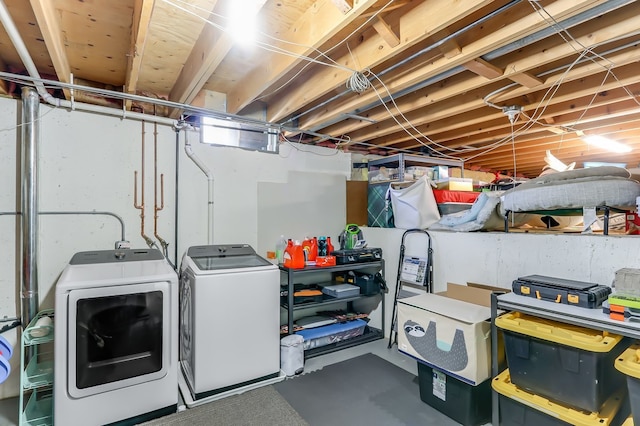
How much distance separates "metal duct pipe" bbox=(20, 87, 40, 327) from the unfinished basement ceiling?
10.2 inches

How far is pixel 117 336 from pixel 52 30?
5.95ft

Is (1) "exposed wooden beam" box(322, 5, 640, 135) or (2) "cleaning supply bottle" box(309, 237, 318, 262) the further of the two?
(2) "cleaning supply bottle" box(309, 237, 318, 262)

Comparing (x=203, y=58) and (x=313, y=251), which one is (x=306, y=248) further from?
(x=203, y=58)

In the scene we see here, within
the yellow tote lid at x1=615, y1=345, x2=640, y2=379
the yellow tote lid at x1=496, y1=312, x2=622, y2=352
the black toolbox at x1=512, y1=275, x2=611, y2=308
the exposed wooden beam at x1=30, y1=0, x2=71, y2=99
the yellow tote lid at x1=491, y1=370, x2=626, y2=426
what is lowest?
the yellow tote lid at x1=491, y1=370, x2=626, y2=426

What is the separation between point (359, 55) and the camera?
216 cm

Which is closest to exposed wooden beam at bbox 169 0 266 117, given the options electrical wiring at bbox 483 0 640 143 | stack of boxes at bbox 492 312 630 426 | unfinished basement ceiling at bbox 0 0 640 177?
unfinished basement ceiling at bbox 0 0 640 177

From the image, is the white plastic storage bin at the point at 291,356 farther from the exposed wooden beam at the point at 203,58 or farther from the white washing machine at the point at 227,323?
the exposed wooden beam at the point at 203,58

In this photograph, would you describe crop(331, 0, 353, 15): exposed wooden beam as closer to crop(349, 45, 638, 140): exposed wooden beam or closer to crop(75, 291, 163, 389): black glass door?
crop(349, 45, 638, 140): exposed wooden beam

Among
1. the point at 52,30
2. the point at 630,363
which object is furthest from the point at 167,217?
the point at 630,363

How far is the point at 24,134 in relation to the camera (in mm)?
2453

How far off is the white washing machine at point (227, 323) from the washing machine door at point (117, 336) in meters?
0.25

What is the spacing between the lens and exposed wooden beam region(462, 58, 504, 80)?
2.08 meters

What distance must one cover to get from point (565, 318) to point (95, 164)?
3576 millimetres

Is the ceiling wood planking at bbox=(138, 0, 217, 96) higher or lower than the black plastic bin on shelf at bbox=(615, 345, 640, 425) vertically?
higher
